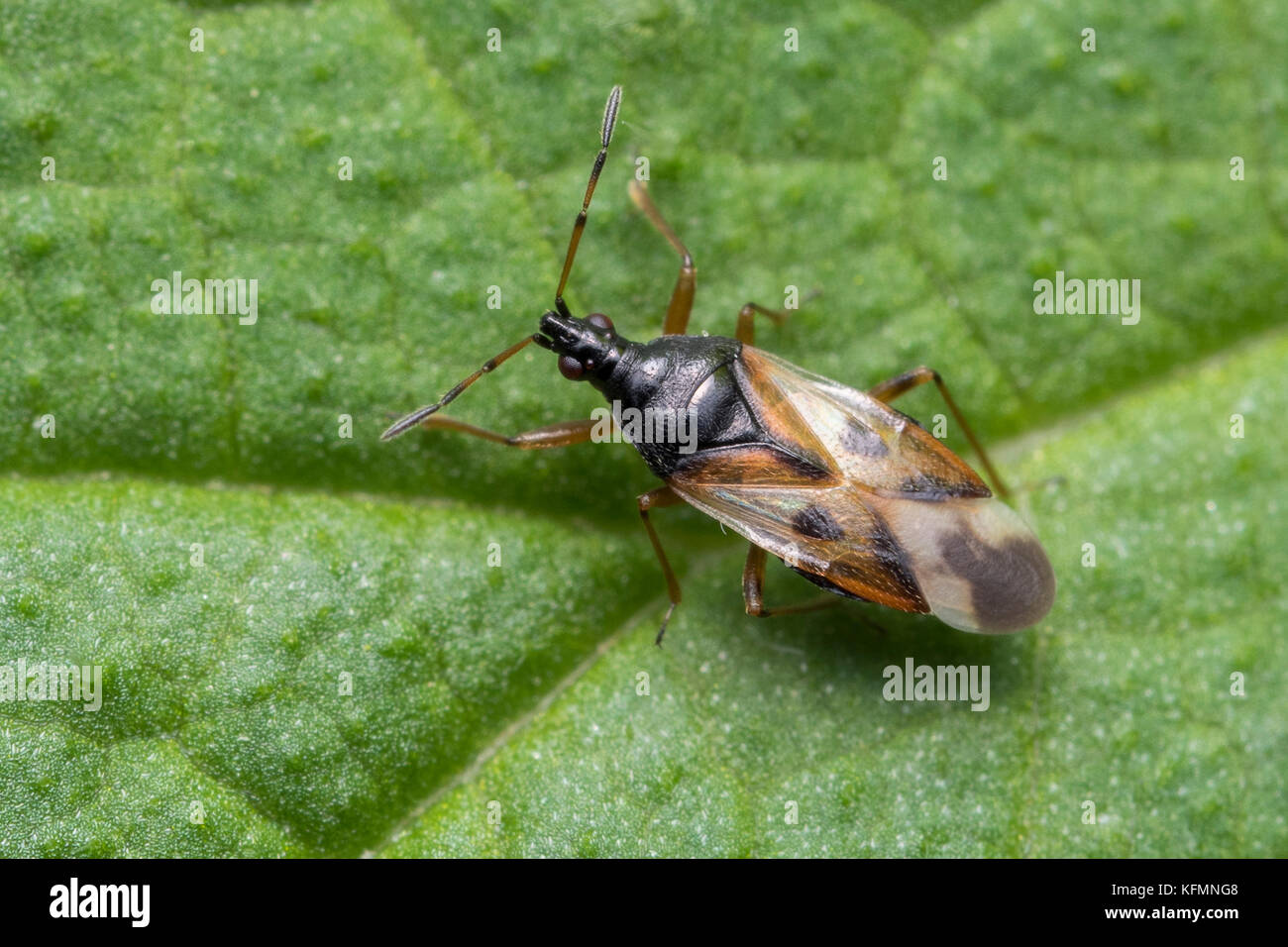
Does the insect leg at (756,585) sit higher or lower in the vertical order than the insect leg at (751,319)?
lower

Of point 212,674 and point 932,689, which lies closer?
point 212,674

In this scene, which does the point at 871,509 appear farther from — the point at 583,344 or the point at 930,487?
the point at 583,344

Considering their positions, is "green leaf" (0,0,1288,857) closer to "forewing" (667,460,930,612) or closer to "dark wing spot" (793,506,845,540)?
"forewing" (667,460,930,612)

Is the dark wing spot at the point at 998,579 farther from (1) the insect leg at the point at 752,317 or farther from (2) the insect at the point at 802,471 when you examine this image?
(1) the insect leg at the point at 752,317

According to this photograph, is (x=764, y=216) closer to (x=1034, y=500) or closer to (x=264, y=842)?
(x=1034, y=500)

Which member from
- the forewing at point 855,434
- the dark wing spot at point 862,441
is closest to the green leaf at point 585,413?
the forewing at point 855,434

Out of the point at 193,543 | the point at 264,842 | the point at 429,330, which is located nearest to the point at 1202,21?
the point at 429,330
